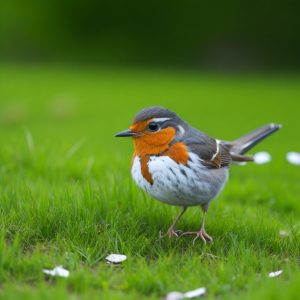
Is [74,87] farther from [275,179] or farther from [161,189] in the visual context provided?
[161,189]

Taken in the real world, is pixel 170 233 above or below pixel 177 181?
below

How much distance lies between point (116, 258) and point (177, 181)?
880 millimetres


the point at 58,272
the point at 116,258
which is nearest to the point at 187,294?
the point at 116,258

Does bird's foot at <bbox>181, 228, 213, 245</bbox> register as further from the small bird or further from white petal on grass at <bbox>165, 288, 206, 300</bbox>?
white petal on grass at <bbox>165, 288, 206, 300</bbox>

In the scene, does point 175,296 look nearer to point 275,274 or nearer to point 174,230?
point 275,274

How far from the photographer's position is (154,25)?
25.9 meters

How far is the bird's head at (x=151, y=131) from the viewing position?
5.50 meters

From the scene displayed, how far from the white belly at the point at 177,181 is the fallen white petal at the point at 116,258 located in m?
0.70

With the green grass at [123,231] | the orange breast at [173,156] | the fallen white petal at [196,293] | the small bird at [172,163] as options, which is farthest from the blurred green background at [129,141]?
the orange breast at [173,156]

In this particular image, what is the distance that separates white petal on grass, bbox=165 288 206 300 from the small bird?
45.0 inches

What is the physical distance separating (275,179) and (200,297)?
501cm

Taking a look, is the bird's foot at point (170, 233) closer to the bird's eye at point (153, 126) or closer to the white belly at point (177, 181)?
the white belly at point (177, 181)

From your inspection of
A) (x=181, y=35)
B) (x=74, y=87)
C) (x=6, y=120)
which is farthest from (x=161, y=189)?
(x=181, y=35)

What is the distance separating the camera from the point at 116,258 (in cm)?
485
